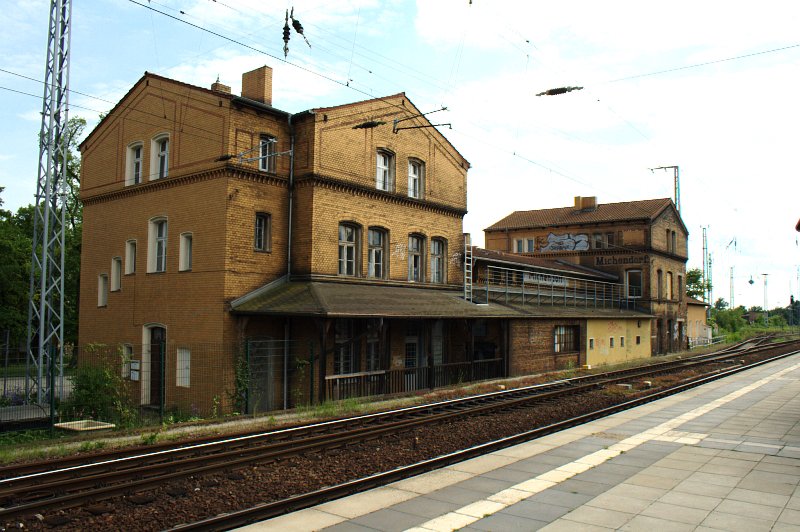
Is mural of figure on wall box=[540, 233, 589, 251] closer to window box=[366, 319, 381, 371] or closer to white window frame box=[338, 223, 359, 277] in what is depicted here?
white window frame box=[338, 223, 359, 277]

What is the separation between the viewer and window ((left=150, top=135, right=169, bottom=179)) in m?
22.2

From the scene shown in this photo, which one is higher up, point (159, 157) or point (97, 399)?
point (159, 157)

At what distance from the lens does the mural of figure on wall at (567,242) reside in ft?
149

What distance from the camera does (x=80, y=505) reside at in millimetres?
7617

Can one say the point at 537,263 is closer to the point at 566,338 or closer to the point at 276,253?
the point at 566,338

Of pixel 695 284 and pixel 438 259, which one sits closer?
pixel 438 259

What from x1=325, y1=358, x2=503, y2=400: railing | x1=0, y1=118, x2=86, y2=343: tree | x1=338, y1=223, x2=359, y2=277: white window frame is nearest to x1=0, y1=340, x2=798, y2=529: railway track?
x1=325, y1=358, x2=503, y2=400: railing

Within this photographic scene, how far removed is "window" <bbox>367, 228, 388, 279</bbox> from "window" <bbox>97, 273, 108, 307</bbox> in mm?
9983

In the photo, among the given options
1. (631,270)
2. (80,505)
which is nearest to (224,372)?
(80,505)

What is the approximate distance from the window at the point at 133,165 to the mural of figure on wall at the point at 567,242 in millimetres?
31052

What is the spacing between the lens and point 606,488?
28.6 feet

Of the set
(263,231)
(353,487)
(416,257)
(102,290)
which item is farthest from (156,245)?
(353,487)

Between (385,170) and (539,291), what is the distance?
36.4ft

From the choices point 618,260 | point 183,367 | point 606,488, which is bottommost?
point 606,488
